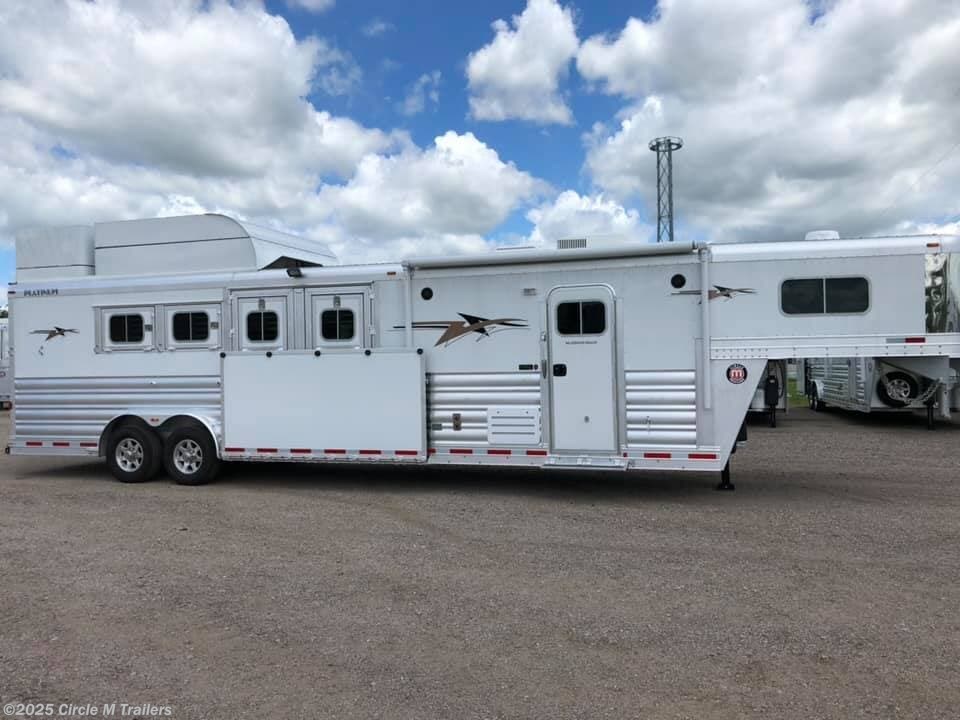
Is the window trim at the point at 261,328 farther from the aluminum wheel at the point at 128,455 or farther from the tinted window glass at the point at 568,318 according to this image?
the tinted window glass at the point at 568,318

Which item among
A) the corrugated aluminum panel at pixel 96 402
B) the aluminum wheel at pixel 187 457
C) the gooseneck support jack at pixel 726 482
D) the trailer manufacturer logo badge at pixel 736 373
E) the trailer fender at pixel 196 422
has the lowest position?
the gooseneck support jack at pixel 726 482

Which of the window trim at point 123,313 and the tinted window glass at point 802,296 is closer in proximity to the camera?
the tinted window glass at point 802,296

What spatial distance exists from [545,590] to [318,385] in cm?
441

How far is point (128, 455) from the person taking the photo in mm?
9227

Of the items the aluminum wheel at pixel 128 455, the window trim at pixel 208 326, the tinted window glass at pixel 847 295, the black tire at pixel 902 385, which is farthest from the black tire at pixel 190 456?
the black tire at pixel 902 385

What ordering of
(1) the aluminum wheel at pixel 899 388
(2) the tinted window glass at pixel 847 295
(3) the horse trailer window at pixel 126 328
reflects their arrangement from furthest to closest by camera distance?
1. (1) the aluminum wheel at pixel 899 388
2. (3) the horse trailer window at pixel 126 328
3. (2) the tinted window glass at pixel 847 295

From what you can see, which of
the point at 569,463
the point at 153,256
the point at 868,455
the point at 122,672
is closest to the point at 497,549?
the point at 569,463

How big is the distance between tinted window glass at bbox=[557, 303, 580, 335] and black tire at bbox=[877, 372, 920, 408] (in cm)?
832

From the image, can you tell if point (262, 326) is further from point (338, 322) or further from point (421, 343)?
point (421, 343)

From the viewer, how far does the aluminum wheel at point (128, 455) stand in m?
9.22

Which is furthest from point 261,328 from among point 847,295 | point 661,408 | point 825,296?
point 847,295

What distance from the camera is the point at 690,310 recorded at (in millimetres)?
7598

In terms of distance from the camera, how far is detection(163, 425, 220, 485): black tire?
8961mm

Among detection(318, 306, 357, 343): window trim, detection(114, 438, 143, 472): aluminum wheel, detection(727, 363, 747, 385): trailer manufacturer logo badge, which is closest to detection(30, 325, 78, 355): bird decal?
detection(114, 438, 143, 472): aluminum wheel
